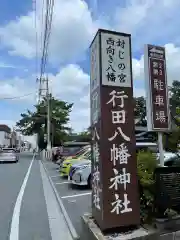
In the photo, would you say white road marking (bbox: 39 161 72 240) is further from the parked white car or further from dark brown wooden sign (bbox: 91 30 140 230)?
the parked white car

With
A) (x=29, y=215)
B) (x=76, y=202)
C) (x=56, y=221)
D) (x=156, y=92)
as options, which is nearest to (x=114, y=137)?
(x=156, y=92)

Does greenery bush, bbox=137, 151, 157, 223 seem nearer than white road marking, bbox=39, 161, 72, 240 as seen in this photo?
Yes

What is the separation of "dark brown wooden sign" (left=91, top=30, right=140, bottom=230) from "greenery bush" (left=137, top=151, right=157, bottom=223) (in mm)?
359

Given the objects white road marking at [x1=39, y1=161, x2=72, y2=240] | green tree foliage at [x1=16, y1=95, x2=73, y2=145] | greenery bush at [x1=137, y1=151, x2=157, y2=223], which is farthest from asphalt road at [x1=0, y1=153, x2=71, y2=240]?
green tree foliage at [x1=16, y1=95, x2=73, y2=145]

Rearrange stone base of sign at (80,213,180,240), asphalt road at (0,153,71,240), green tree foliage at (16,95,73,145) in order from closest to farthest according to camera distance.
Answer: stone base of sign at (80,213,180,240)
asphalt road at (0,153,71,240)
green tree foliage at (16,95,73,145)

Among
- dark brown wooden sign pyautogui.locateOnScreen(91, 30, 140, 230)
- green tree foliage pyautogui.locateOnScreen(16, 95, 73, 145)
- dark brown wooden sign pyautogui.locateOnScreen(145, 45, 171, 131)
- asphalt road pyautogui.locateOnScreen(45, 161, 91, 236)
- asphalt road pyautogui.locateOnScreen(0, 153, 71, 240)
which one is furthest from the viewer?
green tree foliage pyautogui.locateOnScreen(16, 95, 73, 145)

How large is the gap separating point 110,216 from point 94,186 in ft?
1.90

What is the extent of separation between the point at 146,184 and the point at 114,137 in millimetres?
981

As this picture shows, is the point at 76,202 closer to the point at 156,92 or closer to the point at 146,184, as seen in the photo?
the point at 146,184

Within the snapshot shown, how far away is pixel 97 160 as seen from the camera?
3.95m

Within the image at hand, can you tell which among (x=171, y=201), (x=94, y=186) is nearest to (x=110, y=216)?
(x=94, y=186)

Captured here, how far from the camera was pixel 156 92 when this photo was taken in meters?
4.92

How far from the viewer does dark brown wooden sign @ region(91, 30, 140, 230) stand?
3729 mm

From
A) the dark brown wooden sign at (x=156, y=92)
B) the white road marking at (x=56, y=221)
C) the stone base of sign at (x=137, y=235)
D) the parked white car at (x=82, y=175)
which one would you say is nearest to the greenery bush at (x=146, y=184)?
the stone base of sign at (x=137, y=235)
